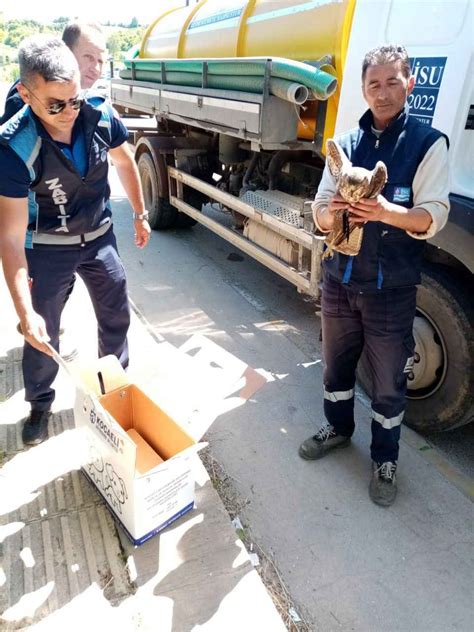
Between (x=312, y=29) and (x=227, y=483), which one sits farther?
(x=312, y=29)

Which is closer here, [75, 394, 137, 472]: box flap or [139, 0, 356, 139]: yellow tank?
[75, 394, 137, 472]: box flap

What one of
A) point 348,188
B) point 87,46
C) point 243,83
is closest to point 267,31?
point 243,83

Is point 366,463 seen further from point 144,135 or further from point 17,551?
point 144,135

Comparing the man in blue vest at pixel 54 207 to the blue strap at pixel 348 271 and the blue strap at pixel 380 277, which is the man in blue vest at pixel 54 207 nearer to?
the blue strap at pixel 348 271

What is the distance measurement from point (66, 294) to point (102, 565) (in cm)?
132

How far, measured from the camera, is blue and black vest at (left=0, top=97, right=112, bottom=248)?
2.00 meters

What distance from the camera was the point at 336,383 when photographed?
2.54 metres

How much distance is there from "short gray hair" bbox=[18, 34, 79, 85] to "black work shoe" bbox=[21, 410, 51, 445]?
161 centimetres

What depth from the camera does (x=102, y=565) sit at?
1948 mm

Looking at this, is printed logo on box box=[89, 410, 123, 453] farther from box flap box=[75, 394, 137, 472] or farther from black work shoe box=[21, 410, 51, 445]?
black work shoe box=[21, 410, 51, 445]

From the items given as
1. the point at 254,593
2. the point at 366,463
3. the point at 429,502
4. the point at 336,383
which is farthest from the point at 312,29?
the point at 254,593

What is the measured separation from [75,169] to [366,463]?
6.52 feet

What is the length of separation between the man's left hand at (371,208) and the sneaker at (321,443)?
4.23 ft

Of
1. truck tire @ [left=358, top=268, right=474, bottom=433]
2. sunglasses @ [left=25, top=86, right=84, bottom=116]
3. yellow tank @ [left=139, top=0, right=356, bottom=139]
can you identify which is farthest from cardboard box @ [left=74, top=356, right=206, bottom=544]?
yellow tank @ [left=139, top=0, right=356, bottom=139]
